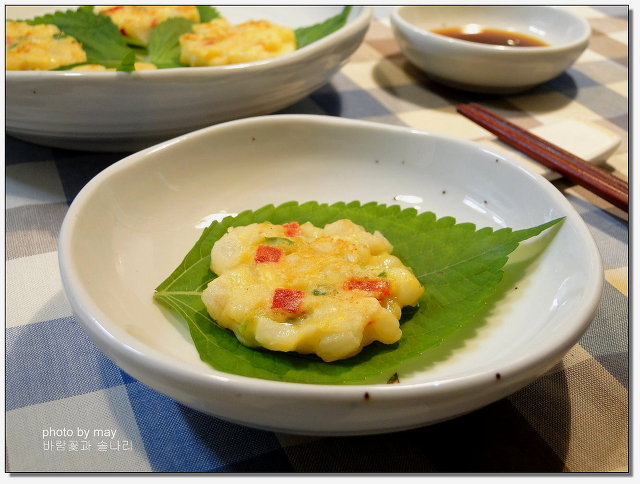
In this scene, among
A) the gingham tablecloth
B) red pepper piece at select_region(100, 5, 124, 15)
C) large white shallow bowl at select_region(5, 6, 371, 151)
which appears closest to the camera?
the gingham tablecloth

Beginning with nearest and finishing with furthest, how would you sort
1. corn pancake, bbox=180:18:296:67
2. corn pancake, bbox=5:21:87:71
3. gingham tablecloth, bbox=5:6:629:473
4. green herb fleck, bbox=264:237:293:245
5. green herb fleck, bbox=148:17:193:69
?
gingham tablecloth, bbox=5:6:629:473 < green herb fleck, bbox=264:237:293:245 < corn pancake, bbox=5:21:87:71 < corn pancake, bbox=180:18:296:67 < green herb fleck, bbox=148:17:193:69

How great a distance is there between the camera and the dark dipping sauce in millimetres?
2438

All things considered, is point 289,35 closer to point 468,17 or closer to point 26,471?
point 468,17

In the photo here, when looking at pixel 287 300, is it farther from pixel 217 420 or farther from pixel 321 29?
pixel 321 29

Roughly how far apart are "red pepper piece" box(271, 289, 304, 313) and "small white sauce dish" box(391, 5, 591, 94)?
4.48ft

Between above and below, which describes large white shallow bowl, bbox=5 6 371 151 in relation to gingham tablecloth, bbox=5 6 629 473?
above

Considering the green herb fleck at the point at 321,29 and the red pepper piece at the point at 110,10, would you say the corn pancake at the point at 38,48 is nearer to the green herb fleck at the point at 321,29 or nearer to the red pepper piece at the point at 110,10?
the red pepper piece at the point at 110,10

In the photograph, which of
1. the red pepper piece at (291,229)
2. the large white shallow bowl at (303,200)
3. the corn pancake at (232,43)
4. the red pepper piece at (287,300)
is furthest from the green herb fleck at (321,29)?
the red pepper piece at (287,300)

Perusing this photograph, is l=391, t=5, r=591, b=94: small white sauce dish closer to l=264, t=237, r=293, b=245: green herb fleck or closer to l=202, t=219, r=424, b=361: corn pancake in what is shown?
l=202, t=219, r=424, b=361: corn pancake

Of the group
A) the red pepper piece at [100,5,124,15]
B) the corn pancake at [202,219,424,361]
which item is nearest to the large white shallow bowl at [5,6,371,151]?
the corn pancake at [202,219,424,361]

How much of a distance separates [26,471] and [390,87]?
5.80 feet

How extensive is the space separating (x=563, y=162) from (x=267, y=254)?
3.10 feet

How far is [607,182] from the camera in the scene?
161cm

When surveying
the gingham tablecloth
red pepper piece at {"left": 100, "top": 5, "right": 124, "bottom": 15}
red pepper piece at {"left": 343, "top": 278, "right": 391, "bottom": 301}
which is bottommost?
the gingham tablecloth
